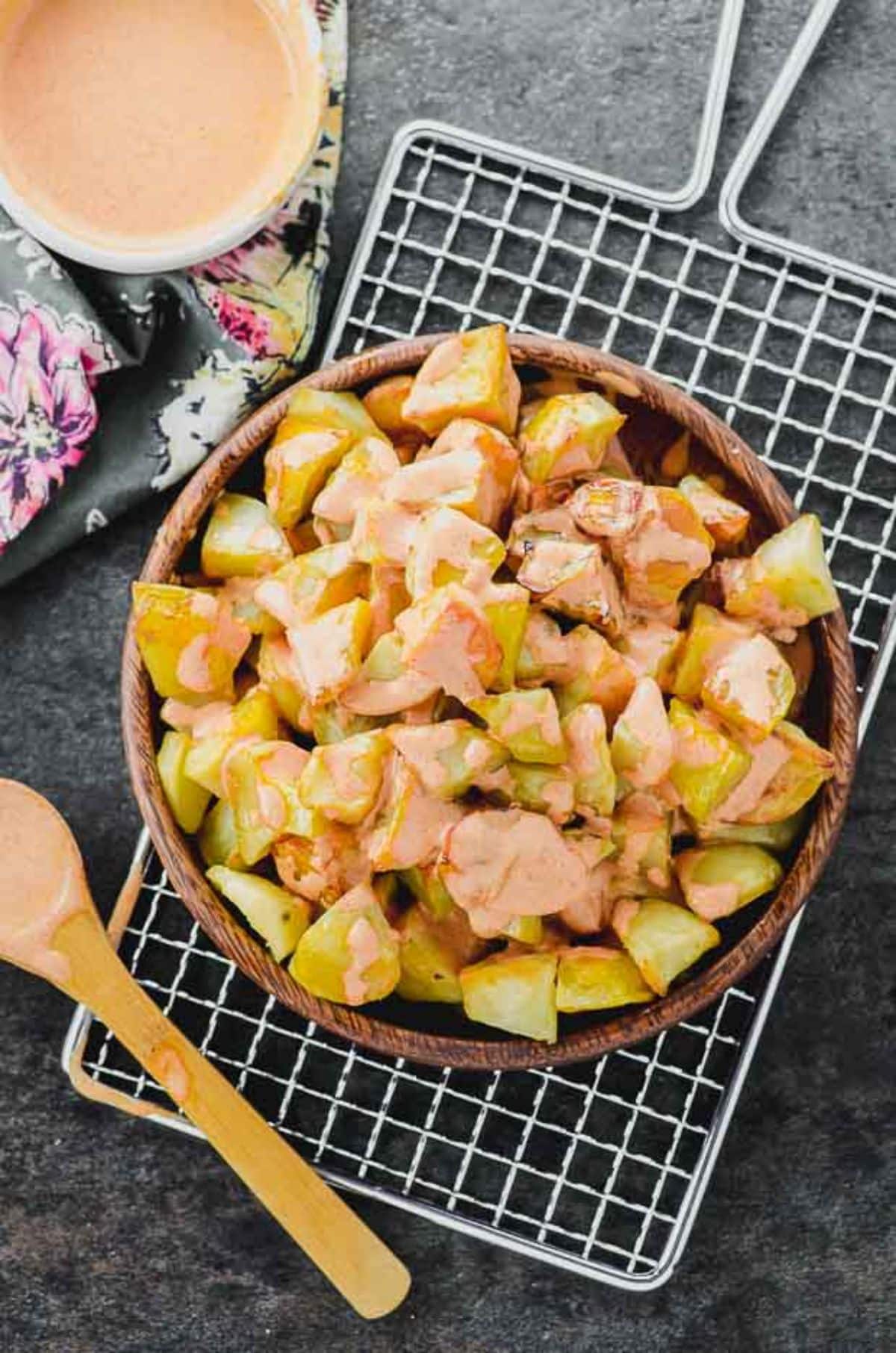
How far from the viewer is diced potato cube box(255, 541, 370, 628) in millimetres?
1174

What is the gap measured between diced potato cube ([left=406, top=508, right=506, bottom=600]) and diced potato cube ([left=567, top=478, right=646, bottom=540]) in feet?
0.27

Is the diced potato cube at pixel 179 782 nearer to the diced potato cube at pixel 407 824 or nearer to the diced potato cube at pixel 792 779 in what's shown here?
the diced potato cube at pixel 407 824

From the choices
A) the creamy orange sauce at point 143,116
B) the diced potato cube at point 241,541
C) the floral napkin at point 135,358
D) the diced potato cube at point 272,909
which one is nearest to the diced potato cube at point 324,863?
the diced potato cube at point 272,909

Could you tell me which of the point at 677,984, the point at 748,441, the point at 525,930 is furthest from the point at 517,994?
the point at 748,441

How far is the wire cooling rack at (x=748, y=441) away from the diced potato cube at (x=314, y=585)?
0.35 meters

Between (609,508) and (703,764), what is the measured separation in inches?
7.8

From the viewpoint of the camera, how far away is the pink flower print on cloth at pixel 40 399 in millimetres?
1439

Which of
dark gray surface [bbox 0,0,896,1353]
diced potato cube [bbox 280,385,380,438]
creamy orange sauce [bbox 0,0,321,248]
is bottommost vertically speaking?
dark gray surface [bbox 0,0,896,1353]

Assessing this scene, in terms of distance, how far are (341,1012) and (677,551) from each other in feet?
1.42

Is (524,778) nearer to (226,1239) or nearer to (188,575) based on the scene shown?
(188,575)

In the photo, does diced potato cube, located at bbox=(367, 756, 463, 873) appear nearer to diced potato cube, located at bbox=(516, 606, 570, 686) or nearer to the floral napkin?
diced potato cube, located at bbox=(516, 606, 570, 686)

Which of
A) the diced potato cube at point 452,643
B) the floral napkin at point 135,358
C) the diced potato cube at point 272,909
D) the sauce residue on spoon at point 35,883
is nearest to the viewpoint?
the diced potato cube at point 452,643

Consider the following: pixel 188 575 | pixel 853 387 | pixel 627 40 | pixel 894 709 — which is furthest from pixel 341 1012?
pixel 627 40

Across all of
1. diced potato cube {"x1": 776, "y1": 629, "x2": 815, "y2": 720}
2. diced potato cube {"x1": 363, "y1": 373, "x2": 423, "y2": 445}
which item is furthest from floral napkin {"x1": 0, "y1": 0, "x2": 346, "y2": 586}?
diced potato cube {"x1": 776, "y1": 629, "x2": 815, "y2": 720}
